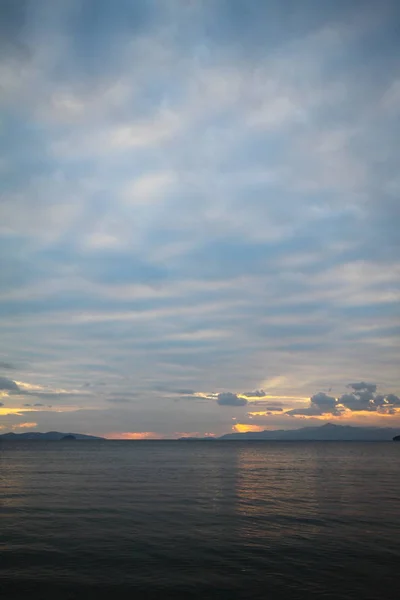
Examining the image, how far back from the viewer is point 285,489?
5912 centimetres

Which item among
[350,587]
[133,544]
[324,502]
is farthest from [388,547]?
[324,502]

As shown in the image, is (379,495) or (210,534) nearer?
(210,534)

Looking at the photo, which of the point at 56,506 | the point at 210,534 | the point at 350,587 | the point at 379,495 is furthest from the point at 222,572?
the point at 379,495

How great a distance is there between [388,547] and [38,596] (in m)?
22.2

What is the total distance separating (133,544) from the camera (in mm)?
29359

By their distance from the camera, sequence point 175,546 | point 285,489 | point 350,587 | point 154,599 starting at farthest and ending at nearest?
point 285,489
point 175,546
point 350,587
point 154,599

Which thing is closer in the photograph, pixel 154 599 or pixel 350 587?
pixel 154 599

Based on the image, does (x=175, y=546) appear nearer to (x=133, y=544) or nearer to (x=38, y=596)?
(x=133, y=544)

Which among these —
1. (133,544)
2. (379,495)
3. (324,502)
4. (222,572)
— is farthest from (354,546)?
(379,495)

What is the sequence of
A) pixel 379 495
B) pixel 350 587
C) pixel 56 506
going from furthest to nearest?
1. pixel 379 495
2. pixel 56 506
3. pixel 350 587

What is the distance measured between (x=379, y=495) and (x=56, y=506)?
38.3m

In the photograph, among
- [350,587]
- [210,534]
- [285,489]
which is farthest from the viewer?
[285,489]

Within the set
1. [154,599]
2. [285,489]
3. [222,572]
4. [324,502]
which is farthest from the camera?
[285,489]

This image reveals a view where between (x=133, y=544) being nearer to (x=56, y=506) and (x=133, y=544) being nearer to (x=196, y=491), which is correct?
→ (x=56, y=506)
